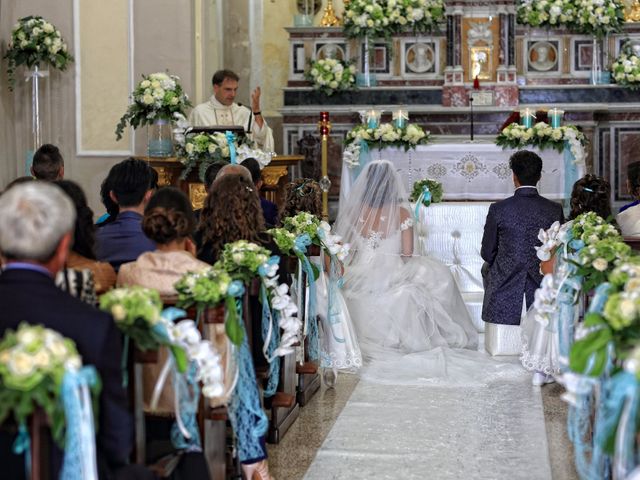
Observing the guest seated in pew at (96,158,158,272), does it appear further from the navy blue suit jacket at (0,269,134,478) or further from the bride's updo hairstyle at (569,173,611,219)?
the bride's updo hairstyle at (569,173,611,219)

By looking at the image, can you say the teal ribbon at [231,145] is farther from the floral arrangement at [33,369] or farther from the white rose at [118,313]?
the floral arrangement at [33,369]

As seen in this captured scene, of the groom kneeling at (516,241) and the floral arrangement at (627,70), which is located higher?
the floral arrangement at (627,70)

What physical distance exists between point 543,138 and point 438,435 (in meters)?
5.77

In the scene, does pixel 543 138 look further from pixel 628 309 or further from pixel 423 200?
pixel 628 309

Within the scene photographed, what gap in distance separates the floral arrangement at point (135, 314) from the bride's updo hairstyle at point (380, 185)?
524 centimetres

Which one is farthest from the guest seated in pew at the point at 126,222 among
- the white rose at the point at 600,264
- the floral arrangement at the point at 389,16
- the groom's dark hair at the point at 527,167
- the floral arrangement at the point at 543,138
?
the floral arrangement at the point at 389,16

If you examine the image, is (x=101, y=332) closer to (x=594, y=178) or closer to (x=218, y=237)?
(x=218, y=237)

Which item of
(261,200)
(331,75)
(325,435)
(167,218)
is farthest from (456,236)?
(167,218)

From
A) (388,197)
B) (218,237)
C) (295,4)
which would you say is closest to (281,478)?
(218,237)

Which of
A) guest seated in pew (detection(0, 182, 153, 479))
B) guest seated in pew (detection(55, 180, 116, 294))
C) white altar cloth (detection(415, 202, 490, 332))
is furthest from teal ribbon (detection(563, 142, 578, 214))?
guest seated in pew (detection(0, 182, 153, 479))

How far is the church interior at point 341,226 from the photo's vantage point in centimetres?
401

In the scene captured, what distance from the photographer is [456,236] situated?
34.9 feet

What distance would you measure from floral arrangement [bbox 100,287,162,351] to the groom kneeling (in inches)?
193

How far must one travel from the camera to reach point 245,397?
201 inches
